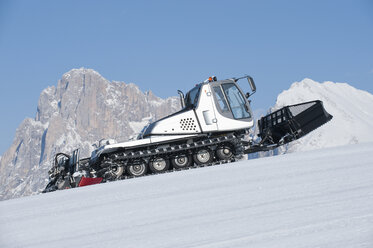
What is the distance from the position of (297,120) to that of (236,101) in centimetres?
226

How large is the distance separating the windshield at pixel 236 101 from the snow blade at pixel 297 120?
4.83 feet

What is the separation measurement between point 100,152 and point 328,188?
9.17m

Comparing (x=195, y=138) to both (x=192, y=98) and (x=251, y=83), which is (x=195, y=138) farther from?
(x=251, y=83)

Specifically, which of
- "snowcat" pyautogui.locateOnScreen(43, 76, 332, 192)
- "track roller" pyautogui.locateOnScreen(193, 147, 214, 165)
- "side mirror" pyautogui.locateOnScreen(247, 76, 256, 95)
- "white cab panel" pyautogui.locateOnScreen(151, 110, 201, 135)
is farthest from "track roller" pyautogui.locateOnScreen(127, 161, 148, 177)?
"side mirror" pyautogui.locateOnScreen(247, 76, 256, 95)

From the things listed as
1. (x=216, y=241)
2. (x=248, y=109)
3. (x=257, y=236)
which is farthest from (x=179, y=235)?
(x=248, y=109)

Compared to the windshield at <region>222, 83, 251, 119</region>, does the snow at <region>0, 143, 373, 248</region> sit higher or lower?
lower

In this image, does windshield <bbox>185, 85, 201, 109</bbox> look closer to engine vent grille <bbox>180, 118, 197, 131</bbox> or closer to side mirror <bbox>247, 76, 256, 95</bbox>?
engine vent grille <bbox>180, 118, 197, 131</bbox>

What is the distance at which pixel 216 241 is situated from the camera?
12.7ft

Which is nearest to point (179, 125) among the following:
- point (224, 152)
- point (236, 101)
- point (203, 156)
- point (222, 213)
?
point (203, 156)

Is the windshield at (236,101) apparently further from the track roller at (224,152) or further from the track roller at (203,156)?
the track roller at (203,156)

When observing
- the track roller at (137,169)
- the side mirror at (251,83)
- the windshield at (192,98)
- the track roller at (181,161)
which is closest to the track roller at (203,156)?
the track roller at (181,161)

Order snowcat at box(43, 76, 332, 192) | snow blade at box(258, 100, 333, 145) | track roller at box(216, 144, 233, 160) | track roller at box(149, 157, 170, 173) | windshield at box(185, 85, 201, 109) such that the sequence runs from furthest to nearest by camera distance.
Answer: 1. snow blade at box(258, 100, 333, 145)
2. windshield at box(185, 85, 201, 109)
3. track roller at box(216, 144, 233, 160)
4. track roller at box(149, 157, 170, 173)
5. snowcat at box(43, 76, 332, 192)

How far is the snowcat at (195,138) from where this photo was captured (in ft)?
43.9

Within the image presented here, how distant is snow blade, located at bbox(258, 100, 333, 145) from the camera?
47.1 ft
